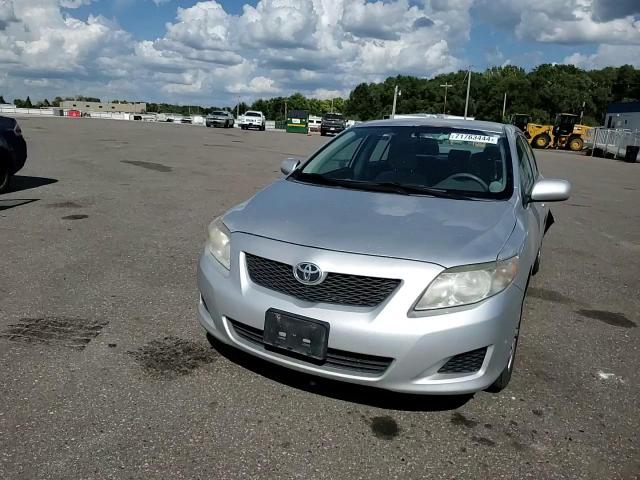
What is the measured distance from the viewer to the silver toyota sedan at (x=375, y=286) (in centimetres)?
263

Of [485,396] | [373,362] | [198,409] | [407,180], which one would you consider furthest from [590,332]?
[198,409]

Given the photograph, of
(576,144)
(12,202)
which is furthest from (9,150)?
(576,144)

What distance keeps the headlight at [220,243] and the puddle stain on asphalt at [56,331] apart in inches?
44.2

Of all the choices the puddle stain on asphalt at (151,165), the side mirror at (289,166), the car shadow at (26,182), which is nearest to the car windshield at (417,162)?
the side mirror at (289,166)

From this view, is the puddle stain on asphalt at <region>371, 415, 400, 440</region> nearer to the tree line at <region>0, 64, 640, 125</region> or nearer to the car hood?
the car hood

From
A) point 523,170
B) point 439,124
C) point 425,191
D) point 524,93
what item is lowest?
point 425,191

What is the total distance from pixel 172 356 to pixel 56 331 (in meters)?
0.91

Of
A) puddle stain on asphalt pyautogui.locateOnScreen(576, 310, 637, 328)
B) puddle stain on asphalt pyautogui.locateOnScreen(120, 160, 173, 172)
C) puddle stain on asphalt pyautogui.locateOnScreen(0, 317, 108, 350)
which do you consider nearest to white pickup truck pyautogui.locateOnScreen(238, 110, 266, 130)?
puddle stain on asphalt pyautogui.locateOnScreen(120, 160, 173, 172)

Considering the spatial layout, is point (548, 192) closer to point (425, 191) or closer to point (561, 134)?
point (425, 191)

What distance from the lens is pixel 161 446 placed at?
2.57 meters

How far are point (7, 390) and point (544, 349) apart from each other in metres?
3.41

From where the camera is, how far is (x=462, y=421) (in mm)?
2936

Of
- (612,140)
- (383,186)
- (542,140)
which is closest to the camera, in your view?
(383,186)

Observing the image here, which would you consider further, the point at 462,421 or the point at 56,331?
the point at 56,331
